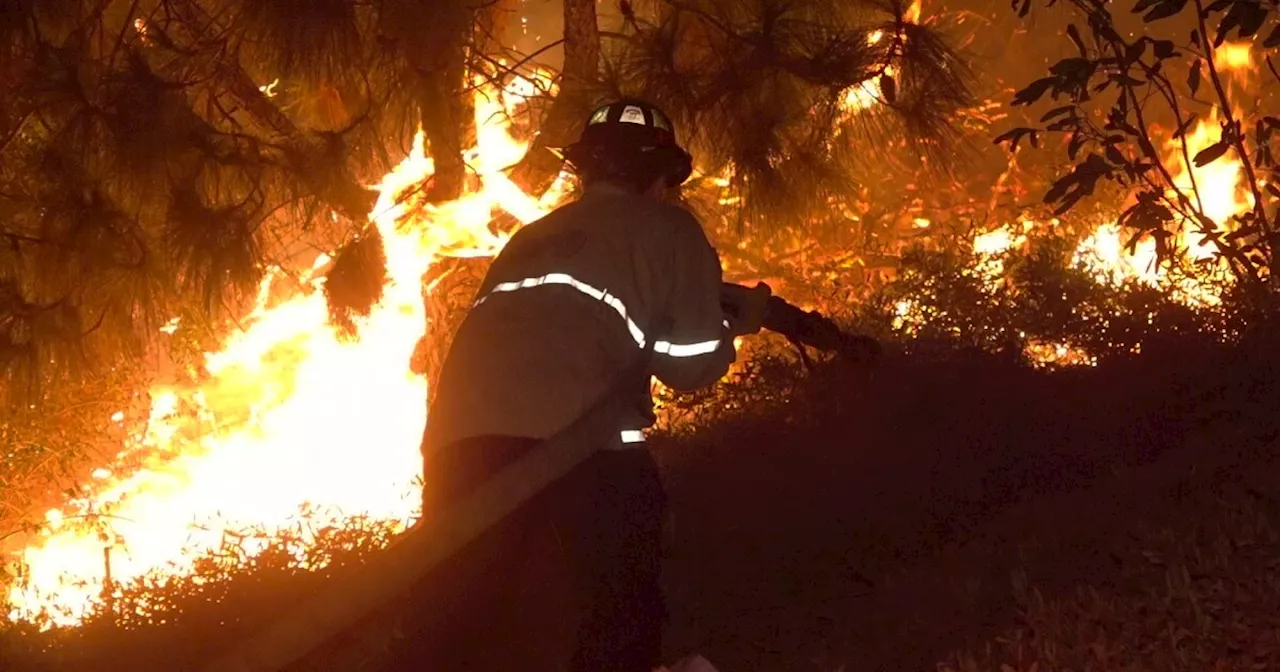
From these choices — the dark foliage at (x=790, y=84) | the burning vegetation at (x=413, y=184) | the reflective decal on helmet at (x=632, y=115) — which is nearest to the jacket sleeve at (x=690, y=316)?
the reflective decal on helmet at (x=632, y=115)

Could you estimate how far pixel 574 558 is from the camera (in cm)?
329

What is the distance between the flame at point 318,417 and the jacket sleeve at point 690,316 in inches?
79.0

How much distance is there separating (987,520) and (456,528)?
2.05 metres

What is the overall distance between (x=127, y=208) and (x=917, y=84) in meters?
3.07

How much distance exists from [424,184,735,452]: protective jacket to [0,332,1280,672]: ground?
887 mm

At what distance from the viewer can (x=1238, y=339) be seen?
5008 mm

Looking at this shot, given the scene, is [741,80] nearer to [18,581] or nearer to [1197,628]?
[1197,628]

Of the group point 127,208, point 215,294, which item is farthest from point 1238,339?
point 127,208

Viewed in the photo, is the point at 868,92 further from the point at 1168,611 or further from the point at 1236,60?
the point at 1236,60

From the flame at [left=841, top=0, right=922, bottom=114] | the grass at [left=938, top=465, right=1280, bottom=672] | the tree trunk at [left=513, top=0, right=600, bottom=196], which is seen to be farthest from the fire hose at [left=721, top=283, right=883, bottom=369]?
the tree trunk at [left=513, top=0, right=600, bottom=196]

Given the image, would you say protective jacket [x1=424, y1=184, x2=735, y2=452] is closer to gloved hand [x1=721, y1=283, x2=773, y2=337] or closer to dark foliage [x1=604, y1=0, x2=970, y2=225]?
gloved hand [x1=721, y1=283, x2=773, y2=337]

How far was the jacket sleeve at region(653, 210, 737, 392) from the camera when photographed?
3.55 meters

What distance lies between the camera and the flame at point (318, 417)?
5902 millimetres

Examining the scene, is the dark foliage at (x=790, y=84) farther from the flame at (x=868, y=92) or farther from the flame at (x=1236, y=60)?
the flame at (x=1236, y=60)
